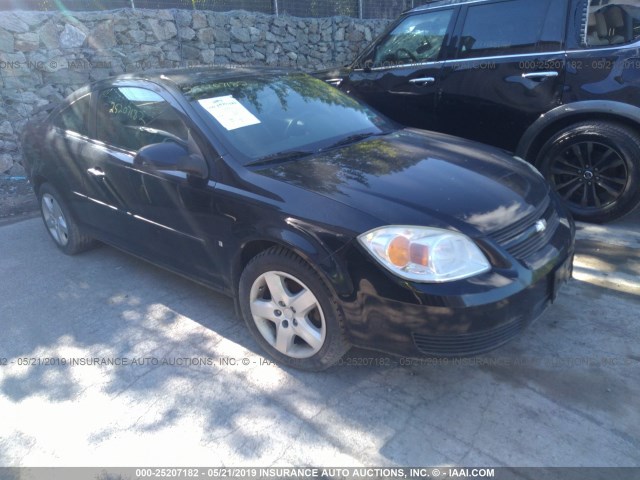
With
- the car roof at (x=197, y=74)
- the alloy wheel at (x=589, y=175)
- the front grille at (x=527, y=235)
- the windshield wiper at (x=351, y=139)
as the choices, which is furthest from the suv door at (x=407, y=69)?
the front grille at (x=527, y=235)

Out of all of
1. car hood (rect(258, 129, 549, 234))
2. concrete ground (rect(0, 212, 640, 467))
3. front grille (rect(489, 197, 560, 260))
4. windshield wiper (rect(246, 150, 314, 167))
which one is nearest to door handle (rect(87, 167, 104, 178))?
concrete ground (rect(0, 212, 640, 467))

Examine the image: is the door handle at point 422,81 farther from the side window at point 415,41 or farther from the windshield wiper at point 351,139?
the windshield wiper at point 351,139

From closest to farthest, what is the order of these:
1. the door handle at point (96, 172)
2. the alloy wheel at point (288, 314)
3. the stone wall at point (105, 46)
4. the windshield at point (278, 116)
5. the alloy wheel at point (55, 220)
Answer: the alloy wheel at point (288, 314) → the windshield at point (278, 116) → the door handle at point (96, 172) → the alloy wheel at point (55, 220) → the stone wall at point (105, 46)

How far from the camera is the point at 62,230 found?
4.75m

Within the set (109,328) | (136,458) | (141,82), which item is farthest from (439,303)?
(141,82)

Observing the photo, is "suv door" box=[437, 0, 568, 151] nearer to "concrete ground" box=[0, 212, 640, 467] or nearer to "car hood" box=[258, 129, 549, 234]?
"car hood" box=[258, 129, 549, 234]

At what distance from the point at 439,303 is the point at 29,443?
212 centimetres

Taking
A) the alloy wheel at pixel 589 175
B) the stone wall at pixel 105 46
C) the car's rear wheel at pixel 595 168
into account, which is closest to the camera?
the car's rear wheel at pixel 595 168

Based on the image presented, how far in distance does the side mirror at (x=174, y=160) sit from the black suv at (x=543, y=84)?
2.98 metres

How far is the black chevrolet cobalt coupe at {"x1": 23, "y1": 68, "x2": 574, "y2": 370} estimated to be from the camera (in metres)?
2.50

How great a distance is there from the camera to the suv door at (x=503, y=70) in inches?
179

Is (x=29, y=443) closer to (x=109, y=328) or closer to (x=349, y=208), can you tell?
(x=109, y=328)

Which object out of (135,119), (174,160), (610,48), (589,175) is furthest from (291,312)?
(610,48)

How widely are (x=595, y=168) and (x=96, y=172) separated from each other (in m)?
4.10
